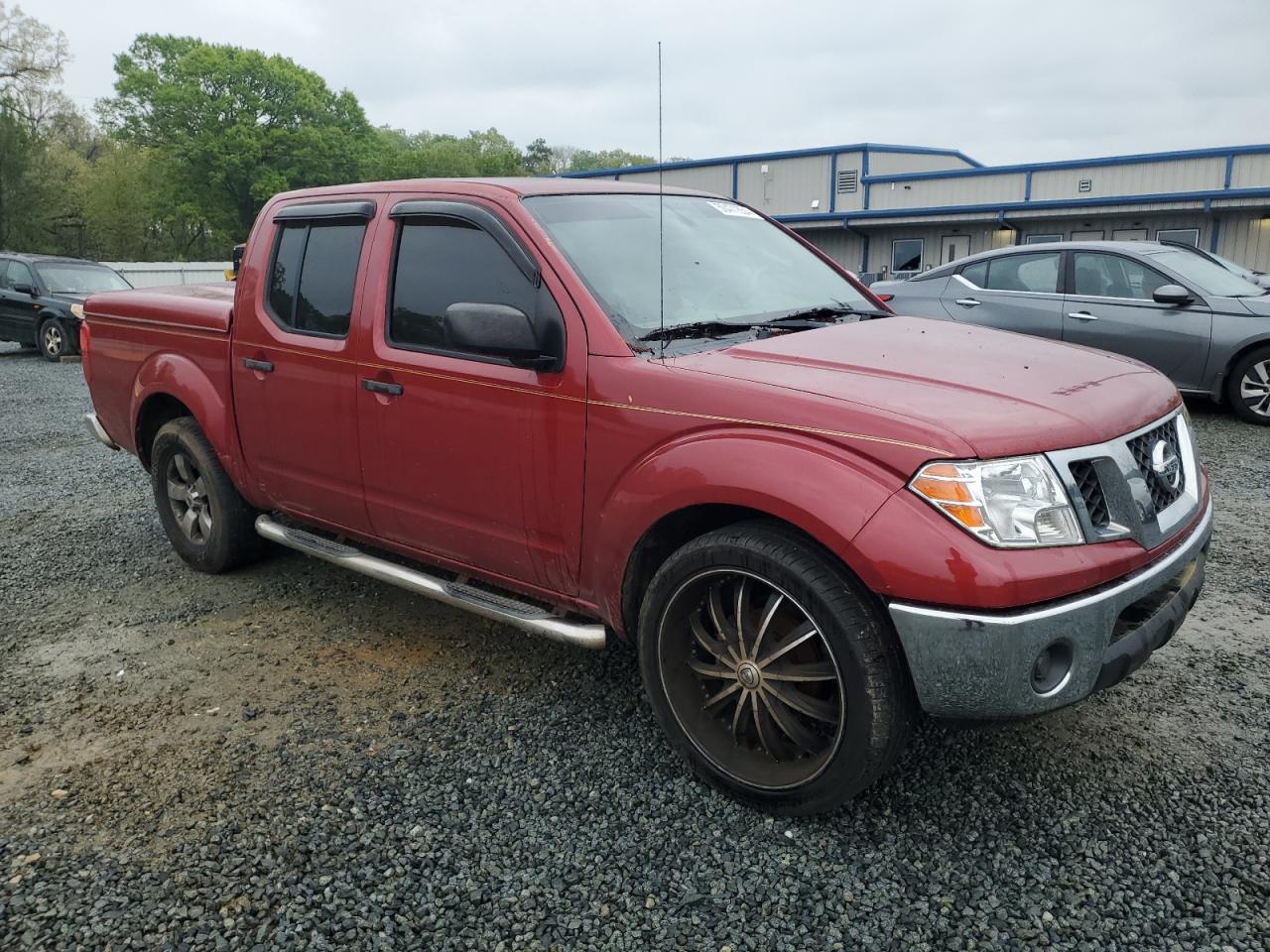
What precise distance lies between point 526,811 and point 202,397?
2756 mm

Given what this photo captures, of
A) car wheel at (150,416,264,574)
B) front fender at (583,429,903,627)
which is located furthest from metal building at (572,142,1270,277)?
front fender at (583,429,903,627)

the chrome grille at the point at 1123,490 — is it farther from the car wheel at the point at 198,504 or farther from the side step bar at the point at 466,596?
the car wheel at the point at 198,504

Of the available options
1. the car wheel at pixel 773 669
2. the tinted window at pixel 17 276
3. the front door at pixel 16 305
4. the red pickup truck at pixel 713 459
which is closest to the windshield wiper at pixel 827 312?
the red pickup truck at pixel 713 459

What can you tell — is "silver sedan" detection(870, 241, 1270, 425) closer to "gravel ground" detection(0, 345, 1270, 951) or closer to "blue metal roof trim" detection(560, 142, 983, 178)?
"gravel ground" detection(0, 345, 1270, 951)

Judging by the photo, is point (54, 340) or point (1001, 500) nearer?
point (1001, 500)

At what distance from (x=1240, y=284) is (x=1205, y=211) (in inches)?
647

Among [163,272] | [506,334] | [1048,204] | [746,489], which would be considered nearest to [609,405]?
[506,334]

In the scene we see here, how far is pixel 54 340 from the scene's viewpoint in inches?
620

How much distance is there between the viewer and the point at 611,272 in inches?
131

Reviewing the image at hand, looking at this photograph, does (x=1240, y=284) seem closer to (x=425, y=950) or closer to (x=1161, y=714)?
(x=1161, y=714)

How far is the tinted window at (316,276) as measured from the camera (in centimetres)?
392

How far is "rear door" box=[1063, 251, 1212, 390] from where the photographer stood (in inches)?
332

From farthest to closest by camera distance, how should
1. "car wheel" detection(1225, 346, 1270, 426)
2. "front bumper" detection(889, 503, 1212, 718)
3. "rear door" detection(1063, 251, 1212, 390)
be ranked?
"rear door" detection(1063, 251, 1212, 390) → "car wheel" detection(1225, 346, 1270, 426) → "front bumper" detection(889, 503, 1212, 718)

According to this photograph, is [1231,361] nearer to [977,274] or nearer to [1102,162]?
[977,274]
